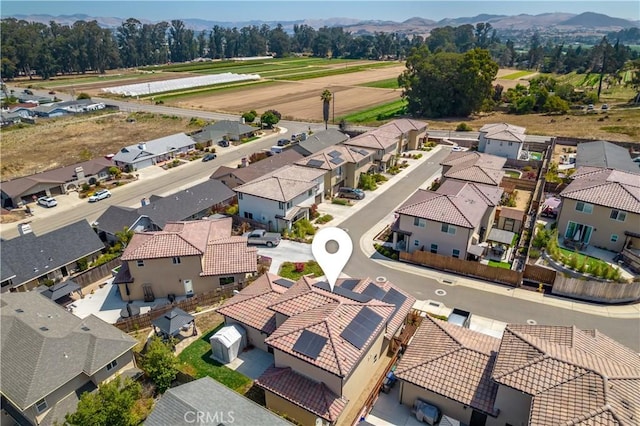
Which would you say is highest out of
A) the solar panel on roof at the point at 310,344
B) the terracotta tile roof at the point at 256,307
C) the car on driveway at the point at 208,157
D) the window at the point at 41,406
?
the solar panel on roof at the point at 310,344

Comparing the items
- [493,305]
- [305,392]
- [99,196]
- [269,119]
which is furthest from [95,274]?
[269,119]

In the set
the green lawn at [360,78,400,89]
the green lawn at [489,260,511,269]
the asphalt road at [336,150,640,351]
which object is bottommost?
the asphalt road at [336,150,640,351]

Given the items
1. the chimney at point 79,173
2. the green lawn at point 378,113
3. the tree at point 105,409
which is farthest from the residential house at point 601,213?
the chimney at point 79,173

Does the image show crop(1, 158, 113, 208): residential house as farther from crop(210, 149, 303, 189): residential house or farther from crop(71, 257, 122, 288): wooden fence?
crop(71, 257, 122, 288): wooden fence

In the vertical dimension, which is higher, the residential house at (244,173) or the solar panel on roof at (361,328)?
the solar panel on roof at (361,328)

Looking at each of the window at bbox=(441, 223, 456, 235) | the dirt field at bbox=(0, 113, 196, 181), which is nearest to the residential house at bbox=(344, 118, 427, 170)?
the window at bbox=(441, 223, 456, 235)

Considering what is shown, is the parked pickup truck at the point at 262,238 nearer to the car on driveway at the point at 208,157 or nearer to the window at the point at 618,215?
the car on driveway at the point at 208,157
